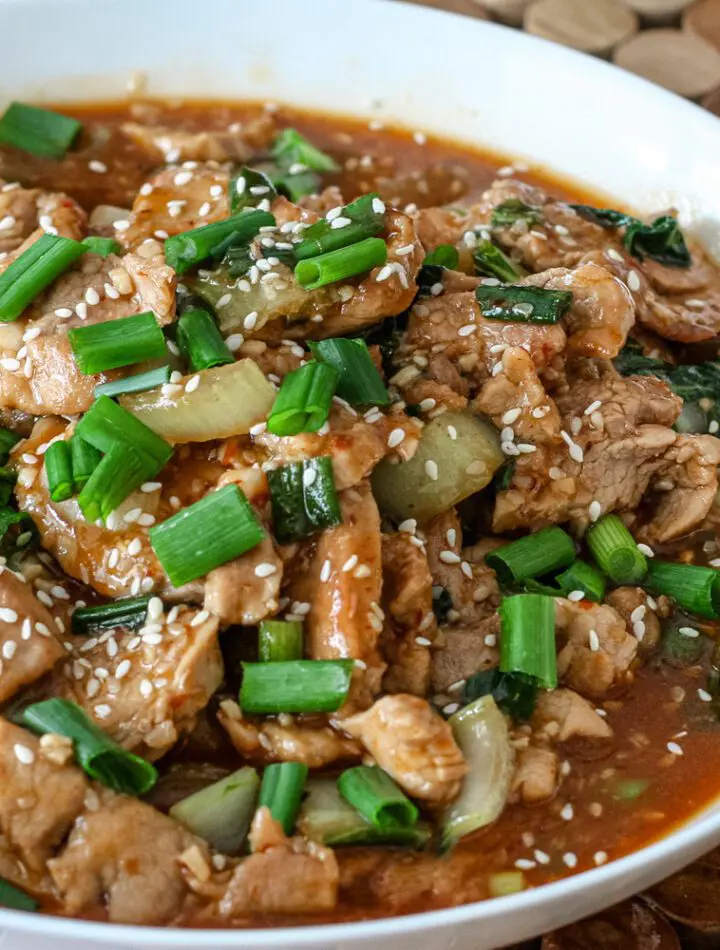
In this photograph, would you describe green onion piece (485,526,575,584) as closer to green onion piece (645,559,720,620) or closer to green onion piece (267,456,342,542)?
green onion piece (645,559,720,620)

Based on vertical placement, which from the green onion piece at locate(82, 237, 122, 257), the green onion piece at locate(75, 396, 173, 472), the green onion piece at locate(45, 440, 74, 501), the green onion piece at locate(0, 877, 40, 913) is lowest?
the green onion piece at locate(0, 877, 40, 913)

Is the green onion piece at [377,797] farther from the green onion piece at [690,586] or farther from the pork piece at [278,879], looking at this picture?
the green onion piece at [690,586]

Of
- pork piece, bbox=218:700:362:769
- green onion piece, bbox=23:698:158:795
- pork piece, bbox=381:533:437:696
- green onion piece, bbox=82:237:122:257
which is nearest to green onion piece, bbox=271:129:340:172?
green onion piece, bbox=82:237:122:257

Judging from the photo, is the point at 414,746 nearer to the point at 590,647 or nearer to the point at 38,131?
the point at 590,647

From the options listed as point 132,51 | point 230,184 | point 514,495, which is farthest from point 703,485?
point 132,51

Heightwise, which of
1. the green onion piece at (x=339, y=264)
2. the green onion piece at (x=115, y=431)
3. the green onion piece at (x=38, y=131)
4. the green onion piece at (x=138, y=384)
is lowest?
the green onion piece at (x=38, y=131)

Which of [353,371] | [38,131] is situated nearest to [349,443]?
[353,371]

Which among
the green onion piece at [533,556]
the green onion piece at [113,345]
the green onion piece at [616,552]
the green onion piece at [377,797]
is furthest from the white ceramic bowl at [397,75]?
the green onion piece at [377,797]
